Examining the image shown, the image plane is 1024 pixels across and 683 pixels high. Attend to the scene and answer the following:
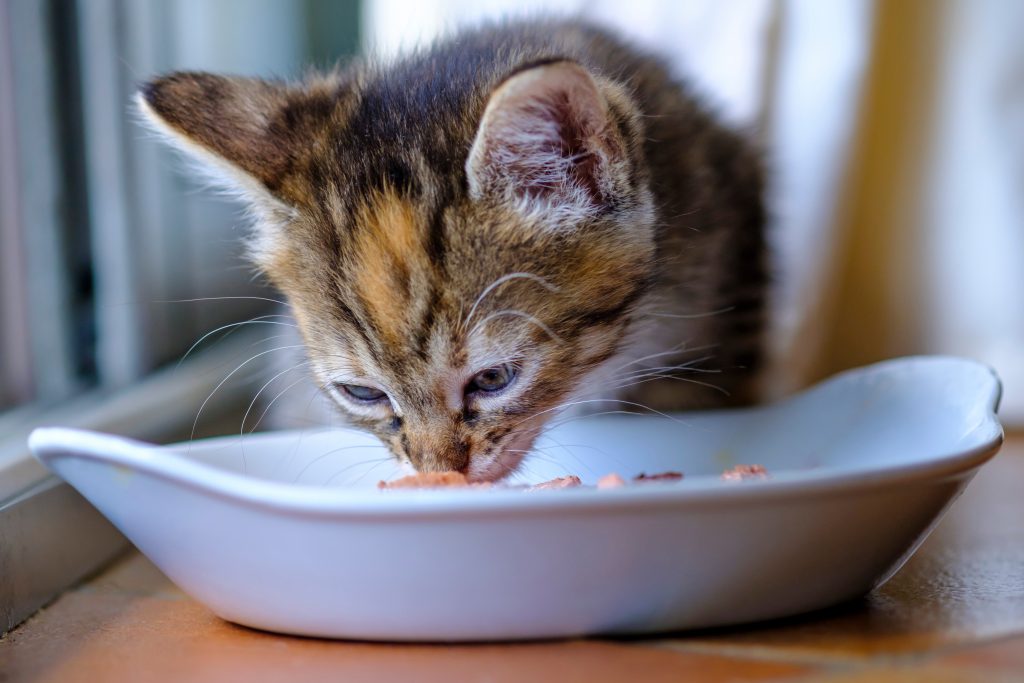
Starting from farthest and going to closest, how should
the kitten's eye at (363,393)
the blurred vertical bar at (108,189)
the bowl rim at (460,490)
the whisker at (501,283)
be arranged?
the blurred vertical bar at (108,189) → the kitten's eye at (363,393) → the whisker at (501,283) → the bowl rim at (460,490)

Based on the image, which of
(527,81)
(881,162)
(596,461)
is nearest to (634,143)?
(527,81)

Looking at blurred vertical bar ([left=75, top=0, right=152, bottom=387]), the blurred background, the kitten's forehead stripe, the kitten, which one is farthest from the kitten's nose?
blurred vertical bar ([left=75, top=0, right=152, bottom=387])

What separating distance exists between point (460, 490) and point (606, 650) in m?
0.19

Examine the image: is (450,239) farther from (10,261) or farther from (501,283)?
(10,261)

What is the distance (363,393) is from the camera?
50.0 inches

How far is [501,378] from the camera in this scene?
3.92 ft

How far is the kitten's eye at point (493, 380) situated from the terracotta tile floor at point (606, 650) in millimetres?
330

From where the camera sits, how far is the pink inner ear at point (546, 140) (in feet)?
3.42

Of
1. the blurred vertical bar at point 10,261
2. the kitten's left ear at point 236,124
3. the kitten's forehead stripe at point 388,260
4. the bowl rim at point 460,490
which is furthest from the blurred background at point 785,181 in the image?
the bowl rim at point 460,490

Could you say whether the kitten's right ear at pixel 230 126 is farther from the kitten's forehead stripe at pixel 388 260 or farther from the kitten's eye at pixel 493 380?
the kitten's eye at pixel 493 380

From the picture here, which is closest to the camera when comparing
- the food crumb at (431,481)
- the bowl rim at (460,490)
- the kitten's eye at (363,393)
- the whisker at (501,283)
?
the bowl rim at (460,490)

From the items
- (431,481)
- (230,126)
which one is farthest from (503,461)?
(230,126)

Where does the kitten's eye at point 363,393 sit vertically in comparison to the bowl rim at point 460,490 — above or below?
below

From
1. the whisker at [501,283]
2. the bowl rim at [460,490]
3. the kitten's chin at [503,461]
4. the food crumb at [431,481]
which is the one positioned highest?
the whisker at [501,283]
